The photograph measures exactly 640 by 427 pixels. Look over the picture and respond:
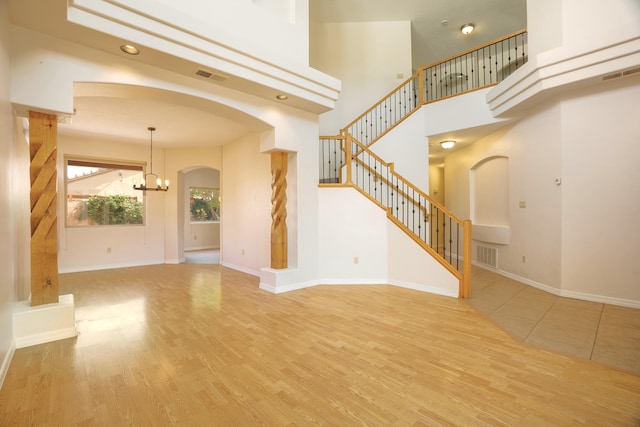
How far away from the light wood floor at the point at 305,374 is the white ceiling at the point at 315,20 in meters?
2.98

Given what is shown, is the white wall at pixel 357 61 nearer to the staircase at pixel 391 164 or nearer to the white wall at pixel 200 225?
the staircase at pixel 391 164

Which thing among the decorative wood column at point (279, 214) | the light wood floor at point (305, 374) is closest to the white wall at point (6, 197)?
the light wood floor at point (305, 374)

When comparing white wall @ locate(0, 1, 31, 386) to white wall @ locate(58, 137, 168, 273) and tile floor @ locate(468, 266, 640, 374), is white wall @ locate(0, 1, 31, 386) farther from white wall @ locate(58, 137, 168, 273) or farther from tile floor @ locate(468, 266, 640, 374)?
tile floor @ locate(468, 266, 640, 374)

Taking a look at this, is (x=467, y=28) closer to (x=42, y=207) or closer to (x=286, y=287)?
(x=286, y=287)

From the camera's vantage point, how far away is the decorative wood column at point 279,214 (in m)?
4.78

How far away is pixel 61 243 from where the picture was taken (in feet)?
20.7

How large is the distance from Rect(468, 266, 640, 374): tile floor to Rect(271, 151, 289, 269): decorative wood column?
3051mm

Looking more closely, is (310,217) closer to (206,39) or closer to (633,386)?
(206,39)

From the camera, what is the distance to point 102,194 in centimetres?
702

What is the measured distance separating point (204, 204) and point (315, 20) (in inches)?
302

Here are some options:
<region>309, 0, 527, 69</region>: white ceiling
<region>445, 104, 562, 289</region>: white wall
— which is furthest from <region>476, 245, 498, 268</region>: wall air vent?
<region>309, 0, 527, 69</region>: white ceiling

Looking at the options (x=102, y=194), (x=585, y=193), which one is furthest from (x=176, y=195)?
(x=585, y=193)

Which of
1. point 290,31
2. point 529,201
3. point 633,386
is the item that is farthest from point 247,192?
point 633,386

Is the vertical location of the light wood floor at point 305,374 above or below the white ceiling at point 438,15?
below
